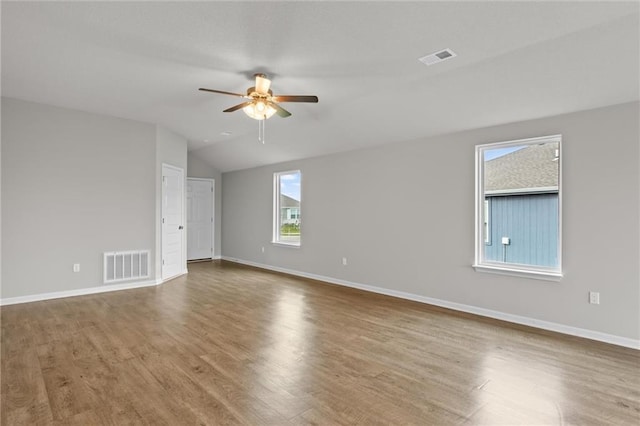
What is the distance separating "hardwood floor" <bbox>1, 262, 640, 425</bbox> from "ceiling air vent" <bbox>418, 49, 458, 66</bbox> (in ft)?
8.76

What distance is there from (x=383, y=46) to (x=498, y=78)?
1315 mm

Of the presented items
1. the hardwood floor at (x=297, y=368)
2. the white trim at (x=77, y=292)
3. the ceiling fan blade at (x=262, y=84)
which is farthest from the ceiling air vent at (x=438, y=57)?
the white trim at (x=77, y=292)

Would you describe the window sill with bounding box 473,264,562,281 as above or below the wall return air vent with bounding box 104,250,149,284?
above

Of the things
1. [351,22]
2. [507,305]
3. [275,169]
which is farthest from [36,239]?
[507,305]

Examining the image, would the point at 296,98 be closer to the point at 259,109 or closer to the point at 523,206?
the point at 259,109

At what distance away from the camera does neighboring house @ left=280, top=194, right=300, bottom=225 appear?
6.99 m

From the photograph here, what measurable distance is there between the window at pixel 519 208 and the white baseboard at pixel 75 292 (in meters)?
5.13

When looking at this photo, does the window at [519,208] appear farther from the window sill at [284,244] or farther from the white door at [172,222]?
the white door at [172,222]

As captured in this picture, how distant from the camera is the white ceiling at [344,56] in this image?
7.98 ft

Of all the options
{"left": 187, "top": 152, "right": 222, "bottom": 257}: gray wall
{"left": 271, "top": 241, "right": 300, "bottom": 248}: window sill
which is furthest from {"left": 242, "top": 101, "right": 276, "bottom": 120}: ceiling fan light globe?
{"left": 187, "top": 152, "right": 222, "bottom": 257}: gray wall

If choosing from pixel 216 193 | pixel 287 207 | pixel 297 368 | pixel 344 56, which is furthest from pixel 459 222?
pixel 216 193

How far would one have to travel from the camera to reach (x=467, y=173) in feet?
14.4

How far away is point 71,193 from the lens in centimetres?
491

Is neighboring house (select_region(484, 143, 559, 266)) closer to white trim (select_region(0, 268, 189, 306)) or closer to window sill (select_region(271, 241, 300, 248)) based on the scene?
window sill (select_region(271, 241, 300, 248))
